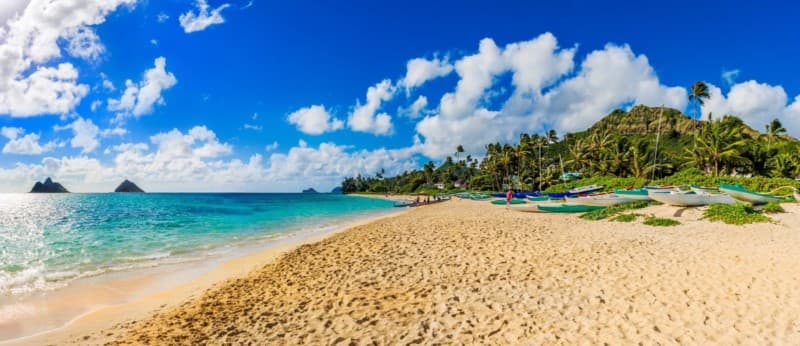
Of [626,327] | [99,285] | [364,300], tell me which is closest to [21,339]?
[99,285]

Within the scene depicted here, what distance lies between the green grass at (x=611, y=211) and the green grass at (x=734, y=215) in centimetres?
418

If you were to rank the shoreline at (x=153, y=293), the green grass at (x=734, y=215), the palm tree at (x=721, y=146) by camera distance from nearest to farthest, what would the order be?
the shoreline at (x=153, y=293)
the green grass at (x=734, y=215)
the palm tree at (x=721, y=146)

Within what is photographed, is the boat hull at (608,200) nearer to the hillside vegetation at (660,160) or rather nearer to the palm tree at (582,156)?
the hillside vegetation at (660,160)

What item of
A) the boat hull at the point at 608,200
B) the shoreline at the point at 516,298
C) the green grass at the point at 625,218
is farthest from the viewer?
the boat hull at the point at 608,200

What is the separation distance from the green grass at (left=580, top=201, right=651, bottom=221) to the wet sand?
754cm

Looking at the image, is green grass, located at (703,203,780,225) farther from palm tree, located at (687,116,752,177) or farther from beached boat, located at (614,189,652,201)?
palm tree, located at (687,116,752,177)

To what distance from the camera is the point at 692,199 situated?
19.6 meters

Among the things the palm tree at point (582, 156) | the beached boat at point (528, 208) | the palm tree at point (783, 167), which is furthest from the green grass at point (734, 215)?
the palm tree at point (582, 156)

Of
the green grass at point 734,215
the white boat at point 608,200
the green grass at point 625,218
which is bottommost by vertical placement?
the green grass at point 625,218

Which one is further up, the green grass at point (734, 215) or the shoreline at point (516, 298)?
the green grass at point (734, 215)

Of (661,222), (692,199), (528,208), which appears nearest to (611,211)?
(692,199)

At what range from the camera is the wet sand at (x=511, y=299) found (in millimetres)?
5336

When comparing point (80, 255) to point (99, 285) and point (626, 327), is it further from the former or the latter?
point (626, 327)

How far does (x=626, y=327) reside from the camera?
532 cm
